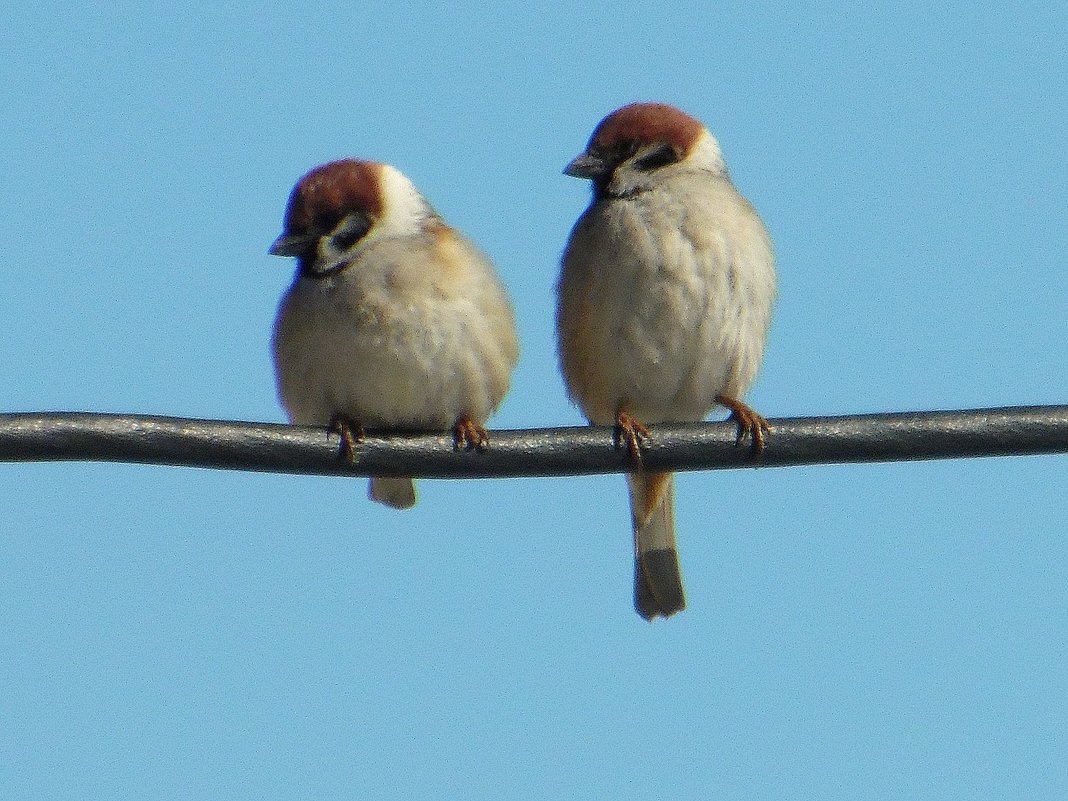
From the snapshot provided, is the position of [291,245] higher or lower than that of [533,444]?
higher

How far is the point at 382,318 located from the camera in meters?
5.26

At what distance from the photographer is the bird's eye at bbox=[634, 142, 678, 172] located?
587 centimetres

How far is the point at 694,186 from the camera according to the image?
5.72 meters

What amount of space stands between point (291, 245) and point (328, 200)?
0.21 m

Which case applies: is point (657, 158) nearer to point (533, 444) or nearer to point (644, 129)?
point (644, 129)

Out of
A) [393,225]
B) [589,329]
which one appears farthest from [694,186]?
[393,225]

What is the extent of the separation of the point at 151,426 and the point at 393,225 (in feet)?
8.25

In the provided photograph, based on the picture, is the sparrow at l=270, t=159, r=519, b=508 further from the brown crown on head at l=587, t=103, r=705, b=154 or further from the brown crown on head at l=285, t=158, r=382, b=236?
the brown crown on head at l=587, t=103, r=705, b=154

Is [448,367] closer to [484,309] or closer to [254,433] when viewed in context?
[484,309]

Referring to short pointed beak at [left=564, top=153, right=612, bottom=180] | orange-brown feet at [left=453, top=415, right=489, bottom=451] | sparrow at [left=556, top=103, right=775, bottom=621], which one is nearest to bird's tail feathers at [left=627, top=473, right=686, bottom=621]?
sparrow at [left=556, top=103, right=775, bottom=621]

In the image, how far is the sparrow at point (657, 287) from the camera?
5422mm

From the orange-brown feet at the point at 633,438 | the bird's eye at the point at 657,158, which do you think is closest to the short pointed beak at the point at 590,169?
the bird's eye at the point at 657,158

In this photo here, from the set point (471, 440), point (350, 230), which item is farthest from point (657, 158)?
point (471, 440)

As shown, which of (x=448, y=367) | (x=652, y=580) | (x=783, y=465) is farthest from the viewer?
(x=652, y=580)
